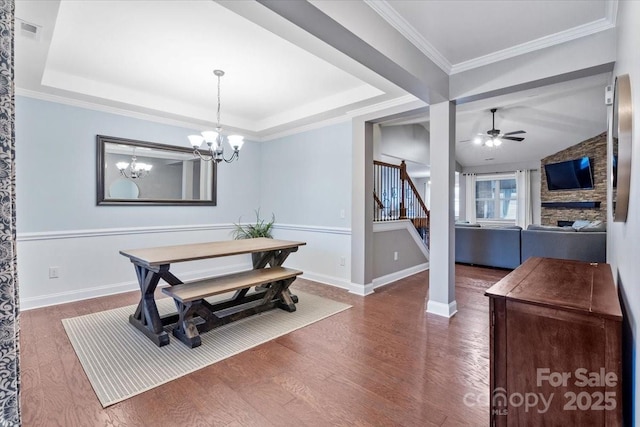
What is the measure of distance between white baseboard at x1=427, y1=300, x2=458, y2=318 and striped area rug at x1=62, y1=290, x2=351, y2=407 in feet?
3.12

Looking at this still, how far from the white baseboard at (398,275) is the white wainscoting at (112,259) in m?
0.44

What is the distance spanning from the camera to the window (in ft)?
29.5

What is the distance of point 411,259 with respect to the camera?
5.12 m

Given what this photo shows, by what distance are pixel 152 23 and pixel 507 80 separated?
2960 mm

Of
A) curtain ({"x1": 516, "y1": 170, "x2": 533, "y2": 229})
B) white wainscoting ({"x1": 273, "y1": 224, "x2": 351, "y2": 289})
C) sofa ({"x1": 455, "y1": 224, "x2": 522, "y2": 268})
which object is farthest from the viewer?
curtain ({"x1": 516, "y1": 170, "x2": 533, "y2": 229})

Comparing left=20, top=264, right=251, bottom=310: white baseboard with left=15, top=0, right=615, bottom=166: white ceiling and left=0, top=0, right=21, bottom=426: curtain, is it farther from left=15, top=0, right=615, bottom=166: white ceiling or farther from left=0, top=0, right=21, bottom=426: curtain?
left=0, top=0, right=21, bottom=426: curtain

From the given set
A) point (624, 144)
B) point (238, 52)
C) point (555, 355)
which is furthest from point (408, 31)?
point (555, 355)

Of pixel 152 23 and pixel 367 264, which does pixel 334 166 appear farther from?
pixel 152 23

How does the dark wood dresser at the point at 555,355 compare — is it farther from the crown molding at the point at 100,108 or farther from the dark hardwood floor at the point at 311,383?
the crown molding at the point at 100,108

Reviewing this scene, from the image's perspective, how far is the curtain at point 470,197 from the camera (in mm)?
9578

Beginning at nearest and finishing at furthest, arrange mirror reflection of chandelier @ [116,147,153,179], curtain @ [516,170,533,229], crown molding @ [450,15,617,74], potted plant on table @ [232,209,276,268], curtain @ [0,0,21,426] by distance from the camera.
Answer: curtain @ [0,0,21,426] → crown molding @ [450,15,617,74] → mirror reflection of chandelier @ [116,147,153,179] → potted plant on table @ [232,209,276,268] → curtain @ [516,170,533,229]

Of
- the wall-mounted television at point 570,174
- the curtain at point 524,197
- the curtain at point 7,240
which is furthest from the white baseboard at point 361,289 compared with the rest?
the curtain at point 524,197

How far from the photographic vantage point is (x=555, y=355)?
1.34 m

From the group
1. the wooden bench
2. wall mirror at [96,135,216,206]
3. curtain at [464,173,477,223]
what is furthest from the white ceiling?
curtain at [464,173,477,223]
